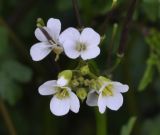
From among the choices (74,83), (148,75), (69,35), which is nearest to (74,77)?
(74,83)

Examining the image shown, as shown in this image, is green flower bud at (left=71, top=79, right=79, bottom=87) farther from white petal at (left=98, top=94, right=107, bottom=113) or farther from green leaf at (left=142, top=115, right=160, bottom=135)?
A: green leaf at (left=142, top=115, right=160, bottom=135)

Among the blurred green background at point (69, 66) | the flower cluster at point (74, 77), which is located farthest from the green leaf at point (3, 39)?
the flower cluster at point (74, 77)

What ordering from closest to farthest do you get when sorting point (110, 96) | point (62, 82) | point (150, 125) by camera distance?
point (62, 82), point (110, 96), point (150, 125)

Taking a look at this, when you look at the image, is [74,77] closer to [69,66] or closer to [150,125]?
[69,66]

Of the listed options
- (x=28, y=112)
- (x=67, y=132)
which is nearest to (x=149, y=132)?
(x=67, y=132)

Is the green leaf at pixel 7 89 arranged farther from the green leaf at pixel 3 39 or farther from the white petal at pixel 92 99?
the white petal at pixel 92 99

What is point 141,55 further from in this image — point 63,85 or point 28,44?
point 63,85

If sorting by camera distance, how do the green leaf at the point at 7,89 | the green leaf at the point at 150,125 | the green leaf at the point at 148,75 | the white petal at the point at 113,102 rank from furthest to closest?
the green leaf at the point at 150,125 < the green leaf at the point at 7,89 < the green leaf at the point at 148,75 < the white petal at the point at 113,102

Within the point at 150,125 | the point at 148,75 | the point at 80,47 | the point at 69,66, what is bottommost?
the point at 150,125
